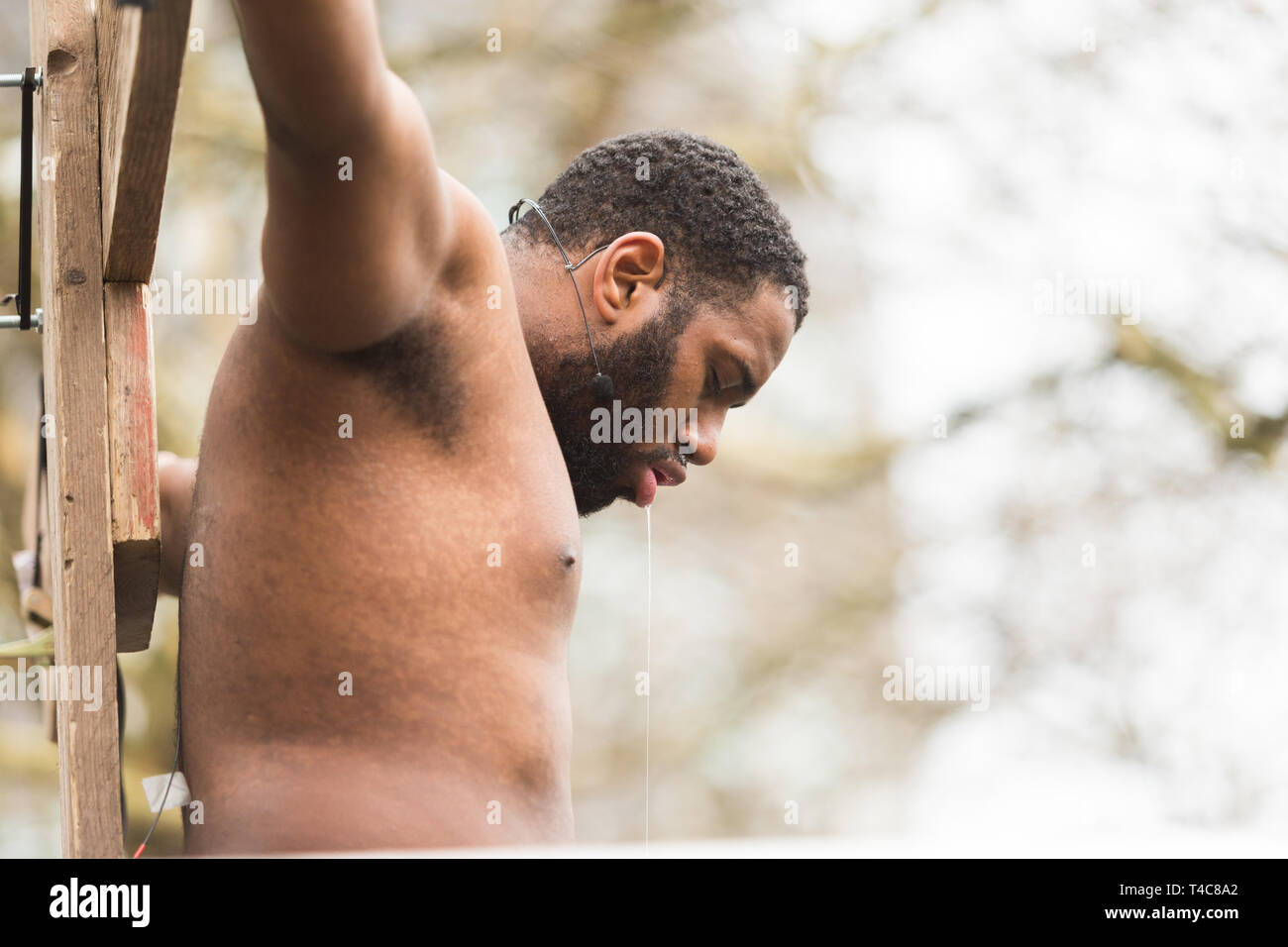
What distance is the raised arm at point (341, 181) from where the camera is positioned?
0.92m

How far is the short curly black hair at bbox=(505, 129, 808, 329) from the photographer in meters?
1.57

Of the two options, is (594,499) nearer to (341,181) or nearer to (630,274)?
(630,274)

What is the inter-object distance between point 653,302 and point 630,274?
0.13 feet

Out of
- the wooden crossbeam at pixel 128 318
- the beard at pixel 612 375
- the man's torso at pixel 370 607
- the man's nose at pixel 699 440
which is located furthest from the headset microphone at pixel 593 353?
the wooden crossbeam at pixel 128 318

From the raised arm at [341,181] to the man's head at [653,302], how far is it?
0.37m

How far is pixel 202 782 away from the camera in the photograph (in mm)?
1192

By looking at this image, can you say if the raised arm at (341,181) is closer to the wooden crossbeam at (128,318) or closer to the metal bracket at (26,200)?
the wooden crossbeam at (128,318)

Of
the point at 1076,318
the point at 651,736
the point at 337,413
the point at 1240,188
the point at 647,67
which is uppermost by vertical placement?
the point at 647,67

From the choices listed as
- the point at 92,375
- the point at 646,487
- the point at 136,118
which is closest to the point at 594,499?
the point at 646,487

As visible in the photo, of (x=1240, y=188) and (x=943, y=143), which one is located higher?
(x=943, y=143)

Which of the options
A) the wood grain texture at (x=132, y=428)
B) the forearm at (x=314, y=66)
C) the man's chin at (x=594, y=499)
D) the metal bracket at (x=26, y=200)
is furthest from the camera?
the man's chin at (x=594, y=499)
